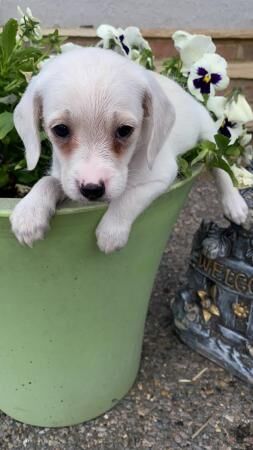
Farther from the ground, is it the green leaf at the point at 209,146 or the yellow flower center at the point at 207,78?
the yellow flower center at the point at 207,78

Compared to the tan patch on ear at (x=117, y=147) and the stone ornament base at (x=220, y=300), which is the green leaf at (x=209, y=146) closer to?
the tan patch on ear at (x=117, y=147)

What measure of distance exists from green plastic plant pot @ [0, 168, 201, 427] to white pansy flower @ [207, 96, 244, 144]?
0.30 metres

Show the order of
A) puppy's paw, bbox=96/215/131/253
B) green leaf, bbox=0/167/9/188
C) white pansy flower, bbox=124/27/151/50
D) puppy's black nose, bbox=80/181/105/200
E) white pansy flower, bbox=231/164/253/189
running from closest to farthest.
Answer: puppy's black nose, bbox=80/181/105/200 → puppy's paw, bbox=96/215/131/253 → green leaf, bbox=0/167/9/188 → white pansy flower, bbox=231/164/253/189 → white pansy flower, bbox=124/27/151/50

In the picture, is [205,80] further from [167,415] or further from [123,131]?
[167,415]

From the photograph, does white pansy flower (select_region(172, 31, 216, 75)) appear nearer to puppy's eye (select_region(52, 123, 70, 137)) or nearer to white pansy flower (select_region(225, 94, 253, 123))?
white pansy flower (select_region(225, 94, 253, 123))

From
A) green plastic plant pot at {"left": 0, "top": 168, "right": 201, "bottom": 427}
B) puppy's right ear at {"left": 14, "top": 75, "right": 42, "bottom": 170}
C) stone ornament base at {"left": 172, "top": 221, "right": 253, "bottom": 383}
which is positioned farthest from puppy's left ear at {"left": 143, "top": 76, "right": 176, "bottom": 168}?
stone ornament base at {"left": 172, "top": 221, "right": 253, "bottom": 383}

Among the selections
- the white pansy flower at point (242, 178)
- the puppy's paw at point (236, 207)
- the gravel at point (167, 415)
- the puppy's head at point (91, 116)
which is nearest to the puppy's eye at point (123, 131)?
the puppy's head at point (91, 116)

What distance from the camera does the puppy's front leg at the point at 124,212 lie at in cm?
116

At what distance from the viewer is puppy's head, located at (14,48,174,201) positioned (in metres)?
1.07

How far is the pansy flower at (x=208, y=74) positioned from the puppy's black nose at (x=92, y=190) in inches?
25.0

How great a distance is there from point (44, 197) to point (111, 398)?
740 millimetres

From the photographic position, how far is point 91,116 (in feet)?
3.48

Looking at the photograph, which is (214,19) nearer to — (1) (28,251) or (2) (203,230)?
(2) (203,230)

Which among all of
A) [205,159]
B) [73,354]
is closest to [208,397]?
[73,354]
